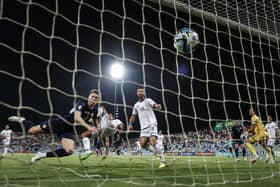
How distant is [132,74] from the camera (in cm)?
2730

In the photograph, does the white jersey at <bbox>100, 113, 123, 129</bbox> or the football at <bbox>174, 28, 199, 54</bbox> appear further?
the white jersey at <bbox>100, 113, 123, 129</bbox>

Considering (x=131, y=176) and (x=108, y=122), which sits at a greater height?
(x=108, y=122)

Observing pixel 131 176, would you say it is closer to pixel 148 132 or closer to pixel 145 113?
pixel 148 132

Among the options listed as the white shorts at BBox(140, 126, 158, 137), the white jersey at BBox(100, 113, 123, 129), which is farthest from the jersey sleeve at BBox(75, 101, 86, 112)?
the white jersey at BBox(100, 113, 123, 129)

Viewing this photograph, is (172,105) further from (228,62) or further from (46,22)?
(46,22)

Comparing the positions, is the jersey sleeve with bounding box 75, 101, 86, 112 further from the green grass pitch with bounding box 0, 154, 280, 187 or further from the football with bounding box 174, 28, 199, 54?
the football with bounding box 174, 28, 199, 54

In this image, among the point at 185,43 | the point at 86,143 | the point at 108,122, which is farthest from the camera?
the point at 108,122

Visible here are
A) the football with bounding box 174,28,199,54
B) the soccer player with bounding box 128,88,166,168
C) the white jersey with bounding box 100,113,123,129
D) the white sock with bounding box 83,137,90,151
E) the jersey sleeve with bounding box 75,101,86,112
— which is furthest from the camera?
the white jersey with bounding box 100,113,123,129

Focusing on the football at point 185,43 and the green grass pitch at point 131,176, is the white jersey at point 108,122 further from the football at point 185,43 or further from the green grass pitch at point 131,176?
the football at point 185,43

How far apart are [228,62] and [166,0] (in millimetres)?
16686

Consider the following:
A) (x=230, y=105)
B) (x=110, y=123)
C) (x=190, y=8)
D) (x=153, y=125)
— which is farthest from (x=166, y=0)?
(x=230, y=105)

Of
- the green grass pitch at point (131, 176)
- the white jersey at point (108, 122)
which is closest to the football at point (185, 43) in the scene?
the green grass pitch at point (131, 176)

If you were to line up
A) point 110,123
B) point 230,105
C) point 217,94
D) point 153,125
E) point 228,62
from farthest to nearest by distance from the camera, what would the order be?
point 230,105, point 217,94, point 228,62, point 110,123, point 153,125

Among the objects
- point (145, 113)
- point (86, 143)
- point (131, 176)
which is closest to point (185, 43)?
point (145, 113)
